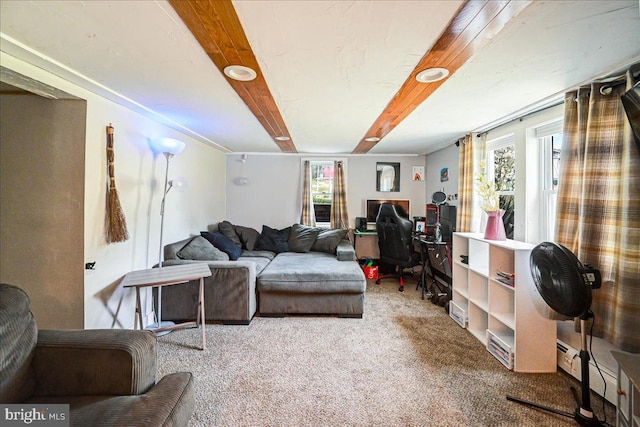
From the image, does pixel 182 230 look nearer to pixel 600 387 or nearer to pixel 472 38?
pixel 472 38

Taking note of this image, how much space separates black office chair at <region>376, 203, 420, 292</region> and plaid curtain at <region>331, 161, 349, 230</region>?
847 millimetres

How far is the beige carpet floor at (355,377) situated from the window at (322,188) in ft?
8.09

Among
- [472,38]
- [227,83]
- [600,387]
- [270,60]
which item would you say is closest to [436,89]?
[472,38]

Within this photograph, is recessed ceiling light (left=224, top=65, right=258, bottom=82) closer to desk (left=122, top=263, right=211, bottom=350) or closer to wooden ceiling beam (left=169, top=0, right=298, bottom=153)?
wooden ceiling beam (left=169, top=0, right=298, bottom=153)

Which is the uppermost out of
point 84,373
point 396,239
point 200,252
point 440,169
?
point 440,169

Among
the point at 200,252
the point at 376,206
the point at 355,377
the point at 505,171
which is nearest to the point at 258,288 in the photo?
the point at 200,252

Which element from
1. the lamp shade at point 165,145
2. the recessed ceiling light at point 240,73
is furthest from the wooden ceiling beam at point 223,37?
the lamp shade at point 165,145

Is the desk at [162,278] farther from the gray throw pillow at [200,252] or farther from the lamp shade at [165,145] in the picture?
the lamp shade at [165,145]

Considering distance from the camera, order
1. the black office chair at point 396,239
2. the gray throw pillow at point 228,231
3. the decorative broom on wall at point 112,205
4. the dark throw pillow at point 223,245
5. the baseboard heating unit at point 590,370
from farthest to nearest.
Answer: the gray throw pillow at point 228,231
the black office chair at point 396,239
the dark throw pillow at point 223,245
the decorative broom on wall at point 112,205
the baseboard heating unit at point 590,370

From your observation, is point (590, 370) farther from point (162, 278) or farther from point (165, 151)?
point (165, 151)

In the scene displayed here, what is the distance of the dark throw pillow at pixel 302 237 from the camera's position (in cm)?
428

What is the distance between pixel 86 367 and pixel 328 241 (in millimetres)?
3353

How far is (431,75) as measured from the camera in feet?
5.54

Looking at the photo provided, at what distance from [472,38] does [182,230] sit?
350 cm
